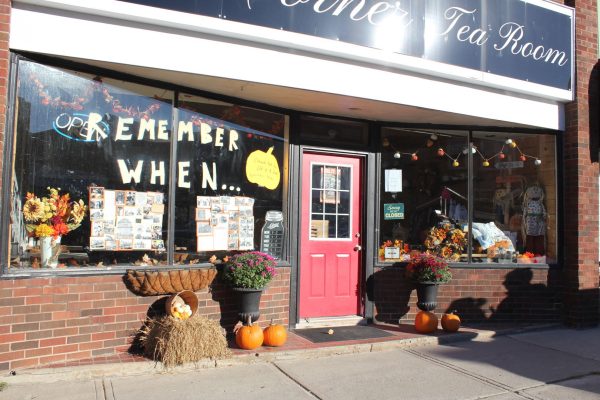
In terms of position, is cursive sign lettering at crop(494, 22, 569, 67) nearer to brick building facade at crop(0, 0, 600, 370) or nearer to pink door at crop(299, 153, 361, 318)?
brick building facade at crop(0, 0, 600, 370)

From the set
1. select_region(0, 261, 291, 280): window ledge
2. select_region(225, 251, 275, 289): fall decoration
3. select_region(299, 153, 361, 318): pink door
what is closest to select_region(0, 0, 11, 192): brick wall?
select_region(0, 261, 291, 280): window ledge

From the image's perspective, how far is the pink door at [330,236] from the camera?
22.7 ft

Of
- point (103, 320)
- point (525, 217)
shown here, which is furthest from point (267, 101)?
point (525, 217)

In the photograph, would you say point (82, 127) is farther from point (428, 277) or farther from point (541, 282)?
point (541, 282)

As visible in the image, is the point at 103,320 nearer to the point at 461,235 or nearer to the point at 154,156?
the point at 154,156

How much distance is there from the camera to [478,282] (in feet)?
24.7

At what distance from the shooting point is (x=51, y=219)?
16.5 ft

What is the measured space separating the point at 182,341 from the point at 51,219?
1.76 m

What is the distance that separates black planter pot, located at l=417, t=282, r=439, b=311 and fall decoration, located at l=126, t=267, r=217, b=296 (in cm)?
287

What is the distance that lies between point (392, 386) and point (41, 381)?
3213mm

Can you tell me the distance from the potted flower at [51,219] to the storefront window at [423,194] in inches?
163

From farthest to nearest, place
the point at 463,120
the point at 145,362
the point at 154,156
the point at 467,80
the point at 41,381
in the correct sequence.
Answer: the point at 463,120, the point at 467,80, the point at 154,156, the point at 145,362, the point at 41,381

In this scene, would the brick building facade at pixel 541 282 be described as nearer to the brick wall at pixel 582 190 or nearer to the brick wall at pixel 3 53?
the brick wall at pixel 582 190

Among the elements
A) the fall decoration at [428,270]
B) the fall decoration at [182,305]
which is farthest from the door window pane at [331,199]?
the fall decoration at [182,305]
